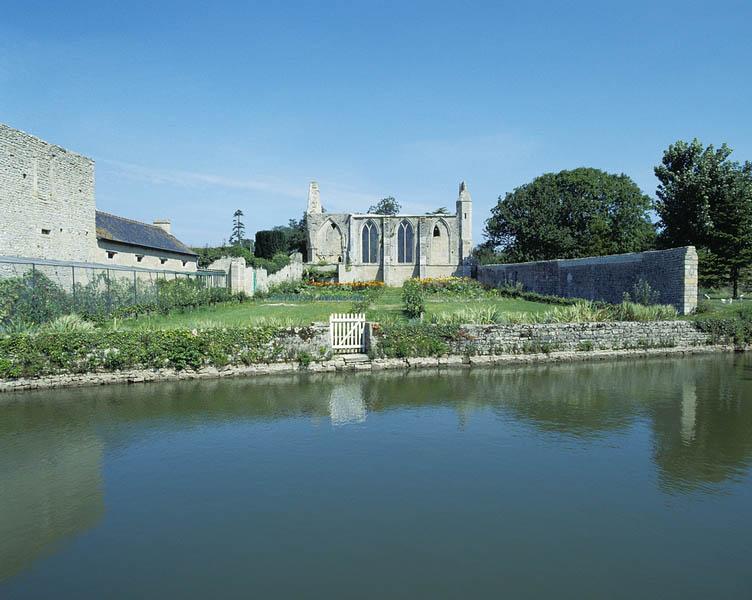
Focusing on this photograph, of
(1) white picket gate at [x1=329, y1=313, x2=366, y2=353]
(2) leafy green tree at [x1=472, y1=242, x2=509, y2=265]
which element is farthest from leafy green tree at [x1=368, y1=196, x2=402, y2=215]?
(1) white picket gate at [x1=329, y1=313, x2=366, y2=353]

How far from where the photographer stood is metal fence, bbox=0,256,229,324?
14859 millimetres

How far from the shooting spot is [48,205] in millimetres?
21578

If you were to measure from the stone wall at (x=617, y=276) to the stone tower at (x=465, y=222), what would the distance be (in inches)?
497

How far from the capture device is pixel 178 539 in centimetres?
533

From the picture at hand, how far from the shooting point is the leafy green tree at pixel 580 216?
43.0 metres

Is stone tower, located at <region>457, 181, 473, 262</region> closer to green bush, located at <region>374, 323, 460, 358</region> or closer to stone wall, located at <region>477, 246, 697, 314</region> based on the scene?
stone wall, located at <region>477, 246, 697, 314</region>

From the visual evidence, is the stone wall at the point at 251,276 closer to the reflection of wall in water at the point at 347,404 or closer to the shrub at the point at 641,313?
the reflection of wall in water at the point at 347,404

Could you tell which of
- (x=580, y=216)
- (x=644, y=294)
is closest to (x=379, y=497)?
(x=644, y=294)

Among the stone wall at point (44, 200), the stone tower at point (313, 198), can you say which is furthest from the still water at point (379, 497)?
the stone tower at point (313, 198)

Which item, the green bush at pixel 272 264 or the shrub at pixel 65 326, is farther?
the green bush at pixel 272 264

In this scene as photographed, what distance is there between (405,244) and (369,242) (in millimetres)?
3437

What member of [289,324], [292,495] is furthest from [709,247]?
[292,495]

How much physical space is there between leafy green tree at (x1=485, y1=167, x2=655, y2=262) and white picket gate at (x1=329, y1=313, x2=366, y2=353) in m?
31.6

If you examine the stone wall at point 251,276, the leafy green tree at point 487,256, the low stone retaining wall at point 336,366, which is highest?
the leafy green tree at point 487,256
